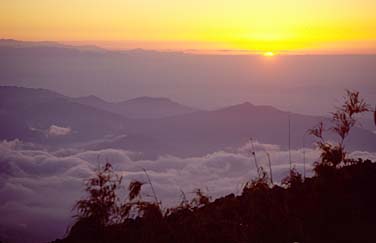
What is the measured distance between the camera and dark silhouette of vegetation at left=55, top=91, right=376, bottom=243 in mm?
6660

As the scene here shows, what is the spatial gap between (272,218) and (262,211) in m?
0.27

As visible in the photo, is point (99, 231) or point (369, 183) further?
point (369, 183)

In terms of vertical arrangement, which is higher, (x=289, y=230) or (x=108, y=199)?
(x=108, y=199)

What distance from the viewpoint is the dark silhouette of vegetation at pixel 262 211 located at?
666cm

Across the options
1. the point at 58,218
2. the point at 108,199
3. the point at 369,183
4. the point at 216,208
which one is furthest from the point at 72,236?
the point at 58,218

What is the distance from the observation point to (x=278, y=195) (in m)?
7.89

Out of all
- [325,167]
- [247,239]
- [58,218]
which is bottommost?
[247,239]

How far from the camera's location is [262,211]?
725cm

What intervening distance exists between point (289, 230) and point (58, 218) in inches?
6676

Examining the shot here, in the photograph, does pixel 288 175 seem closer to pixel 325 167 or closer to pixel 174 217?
pixel 325 167

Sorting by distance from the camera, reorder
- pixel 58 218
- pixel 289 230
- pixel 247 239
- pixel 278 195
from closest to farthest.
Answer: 1. pixel 247 239
2. pixel 289 230
3. pixel 278 195
4. pixel 58 218

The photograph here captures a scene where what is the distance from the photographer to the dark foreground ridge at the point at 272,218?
6676 millimetres

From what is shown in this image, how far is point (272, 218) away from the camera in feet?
23.0

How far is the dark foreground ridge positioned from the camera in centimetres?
668
